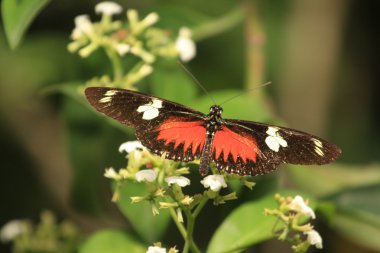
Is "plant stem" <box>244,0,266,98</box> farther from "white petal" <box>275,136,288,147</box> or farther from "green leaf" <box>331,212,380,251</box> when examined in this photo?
"white petal" <box>275,136,288,147</box>

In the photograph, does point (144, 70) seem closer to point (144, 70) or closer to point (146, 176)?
point (144, 70)

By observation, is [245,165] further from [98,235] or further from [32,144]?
[32,144]

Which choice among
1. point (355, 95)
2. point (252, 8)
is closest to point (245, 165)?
point (252, 8)

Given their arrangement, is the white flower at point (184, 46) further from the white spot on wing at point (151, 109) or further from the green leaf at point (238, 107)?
the white spot on wing at point (151, 109)

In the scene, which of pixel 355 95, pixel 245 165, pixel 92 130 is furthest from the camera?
pixel 355 95

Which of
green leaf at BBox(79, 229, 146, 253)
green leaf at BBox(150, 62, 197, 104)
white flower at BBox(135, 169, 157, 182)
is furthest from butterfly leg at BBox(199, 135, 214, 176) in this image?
green leaf at BBox(150, 62, 197, 104)

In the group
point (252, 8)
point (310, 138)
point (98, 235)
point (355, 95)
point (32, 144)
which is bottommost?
point (98, 235)
